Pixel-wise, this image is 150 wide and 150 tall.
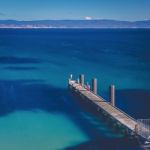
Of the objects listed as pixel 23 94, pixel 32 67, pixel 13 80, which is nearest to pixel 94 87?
pixel 23 94

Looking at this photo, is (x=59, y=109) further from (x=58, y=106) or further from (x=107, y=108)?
(x=107, y=108)

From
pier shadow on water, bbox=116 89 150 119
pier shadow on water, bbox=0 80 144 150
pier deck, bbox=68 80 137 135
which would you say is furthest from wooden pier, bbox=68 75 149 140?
pier shadow on water, bbox=116 89 150 119

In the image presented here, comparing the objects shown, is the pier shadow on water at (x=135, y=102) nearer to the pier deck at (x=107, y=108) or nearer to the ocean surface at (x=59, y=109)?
the ocean surface at (x=59, y=109)

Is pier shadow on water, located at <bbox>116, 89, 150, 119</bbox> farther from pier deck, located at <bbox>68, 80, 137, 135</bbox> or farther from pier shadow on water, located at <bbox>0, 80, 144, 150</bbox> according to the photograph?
pier shadow on water, located at <bbox>0, 80, 144, 150</bbox>

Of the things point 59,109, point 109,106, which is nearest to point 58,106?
point 59,109

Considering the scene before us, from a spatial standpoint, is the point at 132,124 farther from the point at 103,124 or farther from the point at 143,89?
the point at 143,89
